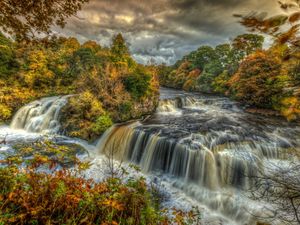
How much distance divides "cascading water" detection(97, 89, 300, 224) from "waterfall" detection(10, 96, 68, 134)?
424cm

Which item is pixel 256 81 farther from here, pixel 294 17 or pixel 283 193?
pixel 294 17

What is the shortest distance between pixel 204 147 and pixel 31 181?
6.57m

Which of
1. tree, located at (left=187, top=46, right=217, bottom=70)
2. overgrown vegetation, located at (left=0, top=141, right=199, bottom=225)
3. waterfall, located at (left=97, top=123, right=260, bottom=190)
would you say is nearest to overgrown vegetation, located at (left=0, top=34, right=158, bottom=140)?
waterfall, located at (left=97, top=123, right=260, bottom=190)

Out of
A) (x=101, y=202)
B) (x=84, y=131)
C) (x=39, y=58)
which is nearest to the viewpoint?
(x=101, y=202)

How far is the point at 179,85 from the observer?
4275 centimetres

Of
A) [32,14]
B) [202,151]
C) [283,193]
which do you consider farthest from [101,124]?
[283,193]

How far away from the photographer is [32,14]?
2.96 metres

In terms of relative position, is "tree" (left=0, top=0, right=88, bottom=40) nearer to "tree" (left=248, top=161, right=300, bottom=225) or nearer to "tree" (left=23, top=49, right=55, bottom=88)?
"tree" (left=248, top=161, right=300, bottom=225)

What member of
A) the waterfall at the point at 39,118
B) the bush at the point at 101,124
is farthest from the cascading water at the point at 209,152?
the waterfall at the point at 39,118

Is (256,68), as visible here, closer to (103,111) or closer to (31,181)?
(103,111)

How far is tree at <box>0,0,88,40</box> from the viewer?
2.82m

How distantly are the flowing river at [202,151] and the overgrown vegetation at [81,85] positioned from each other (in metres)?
1.22

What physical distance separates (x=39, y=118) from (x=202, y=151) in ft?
36.6

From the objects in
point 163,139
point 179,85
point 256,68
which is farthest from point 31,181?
point 179,85
